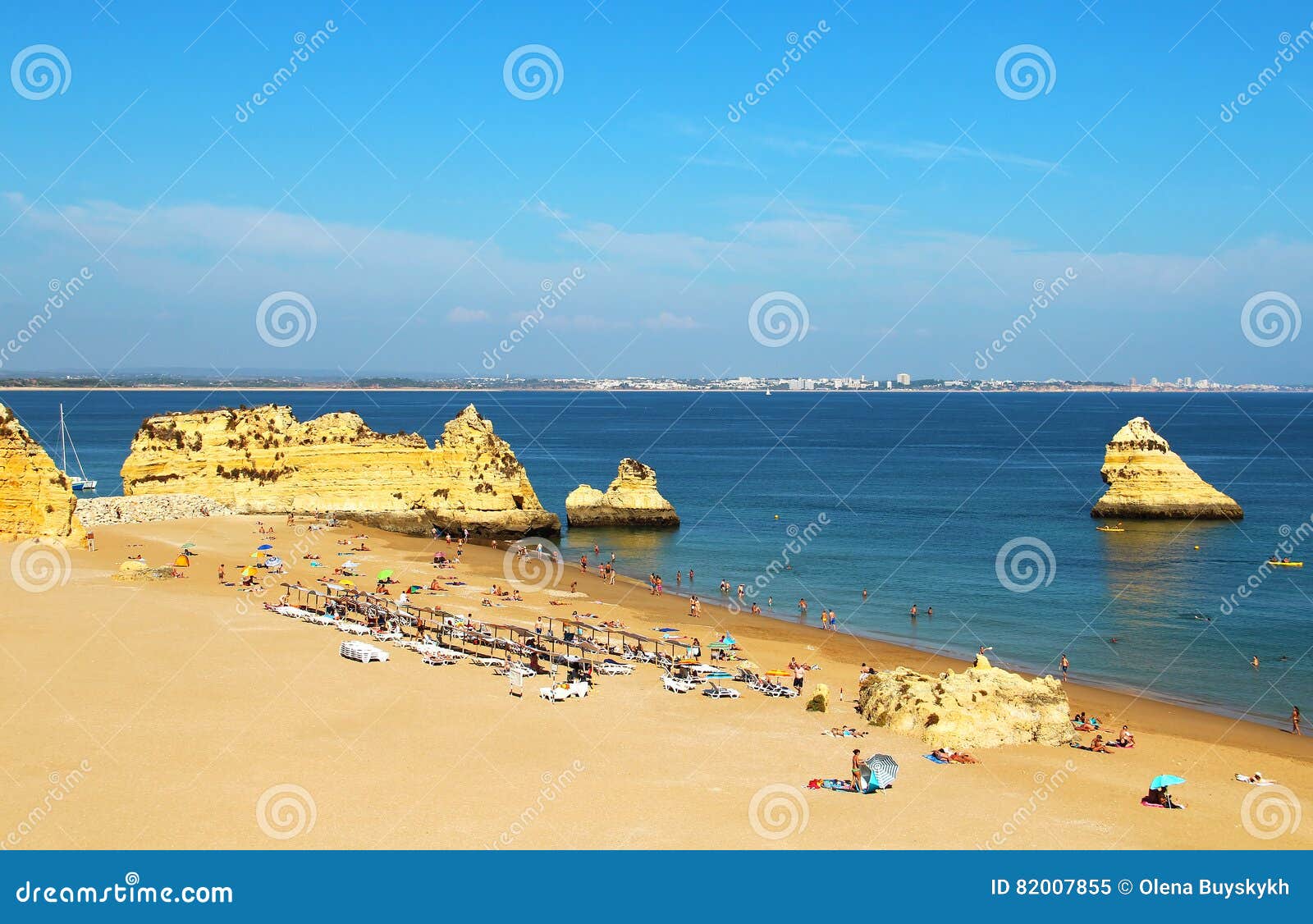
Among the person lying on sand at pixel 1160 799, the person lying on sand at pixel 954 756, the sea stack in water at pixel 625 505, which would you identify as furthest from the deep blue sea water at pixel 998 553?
the person lying on sand at pixel 954 756

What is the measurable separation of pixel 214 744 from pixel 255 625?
12.7 metres

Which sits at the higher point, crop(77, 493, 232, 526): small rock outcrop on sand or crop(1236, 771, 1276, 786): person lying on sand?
crop(77, 493, 232, 526): small rock outcrop on sand

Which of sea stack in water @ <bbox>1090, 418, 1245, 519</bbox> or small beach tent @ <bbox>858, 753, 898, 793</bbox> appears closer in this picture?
small beach tent @ <bbox>858, 753, 898, 793</bbox>

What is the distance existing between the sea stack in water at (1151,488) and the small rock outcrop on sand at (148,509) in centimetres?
6127

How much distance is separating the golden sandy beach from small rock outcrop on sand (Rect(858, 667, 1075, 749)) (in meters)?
0.57

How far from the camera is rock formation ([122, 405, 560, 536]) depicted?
66.9 metres

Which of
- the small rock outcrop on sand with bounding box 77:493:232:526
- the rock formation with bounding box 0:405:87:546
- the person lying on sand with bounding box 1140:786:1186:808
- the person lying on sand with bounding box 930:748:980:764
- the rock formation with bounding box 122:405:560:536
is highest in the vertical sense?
the rock formation with bounding box 122:405:560:536

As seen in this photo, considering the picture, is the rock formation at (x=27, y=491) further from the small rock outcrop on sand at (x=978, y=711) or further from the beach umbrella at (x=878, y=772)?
the beach umbrella at (x=878, y=772)

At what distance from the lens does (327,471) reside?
67.7 metres

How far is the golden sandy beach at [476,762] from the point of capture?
65.7ft

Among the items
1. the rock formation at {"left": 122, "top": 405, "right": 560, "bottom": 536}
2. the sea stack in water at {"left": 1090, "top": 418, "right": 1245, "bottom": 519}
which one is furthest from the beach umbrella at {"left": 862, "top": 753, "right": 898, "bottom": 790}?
the sea stack in water at {"left": 1090, "top": 418, "right": 1245, "bottom": 519}

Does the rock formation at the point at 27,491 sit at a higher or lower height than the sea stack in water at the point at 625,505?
lower

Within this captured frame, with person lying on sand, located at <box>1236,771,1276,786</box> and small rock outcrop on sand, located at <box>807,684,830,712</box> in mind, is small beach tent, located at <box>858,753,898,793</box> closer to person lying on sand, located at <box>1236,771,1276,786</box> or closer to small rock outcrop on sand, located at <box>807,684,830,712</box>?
small rock outcrop on sand, located at <box>807,684,830,712</box>

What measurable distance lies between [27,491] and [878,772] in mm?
39619
